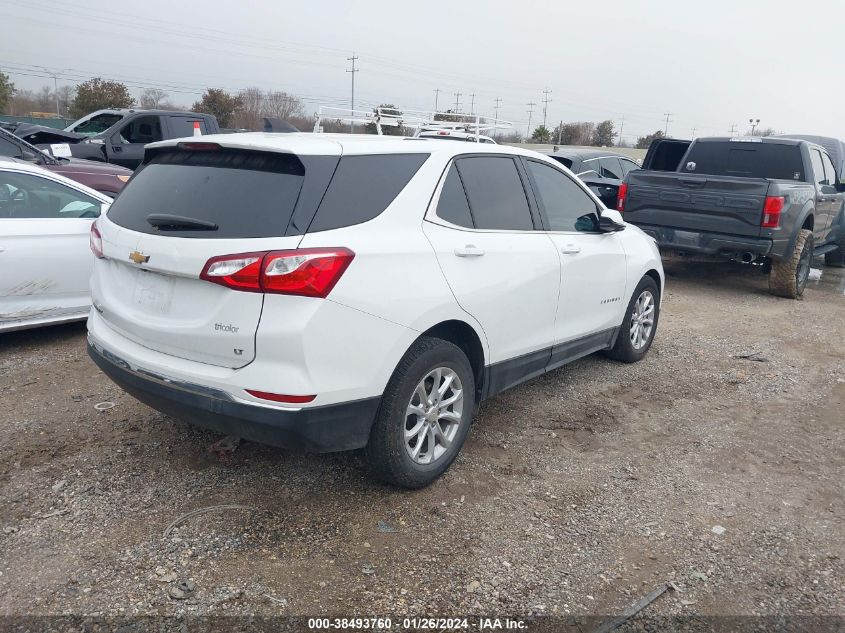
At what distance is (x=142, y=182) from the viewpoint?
3.56 m

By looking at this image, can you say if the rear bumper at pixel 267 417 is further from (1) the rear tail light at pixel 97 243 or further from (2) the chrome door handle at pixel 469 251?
(2) the chrome door handle at pixel 469 251

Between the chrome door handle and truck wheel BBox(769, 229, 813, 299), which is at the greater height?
the chrome door handle

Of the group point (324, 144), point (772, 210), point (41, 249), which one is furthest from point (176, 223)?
point (772, 210)

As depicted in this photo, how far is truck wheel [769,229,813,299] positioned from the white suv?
5.91 meters

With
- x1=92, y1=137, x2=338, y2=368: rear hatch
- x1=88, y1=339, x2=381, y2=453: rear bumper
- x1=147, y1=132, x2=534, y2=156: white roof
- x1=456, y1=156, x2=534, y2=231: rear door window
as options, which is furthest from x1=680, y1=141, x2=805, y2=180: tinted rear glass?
x1=88, y1=339, x2=381, y2=453: rear bumper

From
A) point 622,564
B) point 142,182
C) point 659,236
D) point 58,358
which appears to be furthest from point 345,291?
point 659,236

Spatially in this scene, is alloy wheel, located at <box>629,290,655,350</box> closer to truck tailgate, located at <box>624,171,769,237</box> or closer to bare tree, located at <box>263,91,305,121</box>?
truck tailgate, located at <box>624,171,769,237</box>

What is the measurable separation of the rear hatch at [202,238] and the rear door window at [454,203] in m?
0.69

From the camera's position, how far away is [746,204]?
26.6ft

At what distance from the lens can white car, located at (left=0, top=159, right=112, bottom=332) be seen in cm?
531

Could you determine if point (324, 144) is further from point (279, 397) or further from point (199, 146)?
point (279, 397)

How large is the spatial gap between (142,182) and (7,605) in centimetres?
202

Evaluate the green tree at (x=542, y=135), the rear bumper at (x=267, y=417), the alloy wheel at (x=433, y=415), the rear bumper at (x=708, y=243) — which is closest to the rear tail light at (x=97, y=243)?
the rear bumper at (x=267, y=417)

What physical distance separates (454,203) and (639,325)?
2.76 metres
